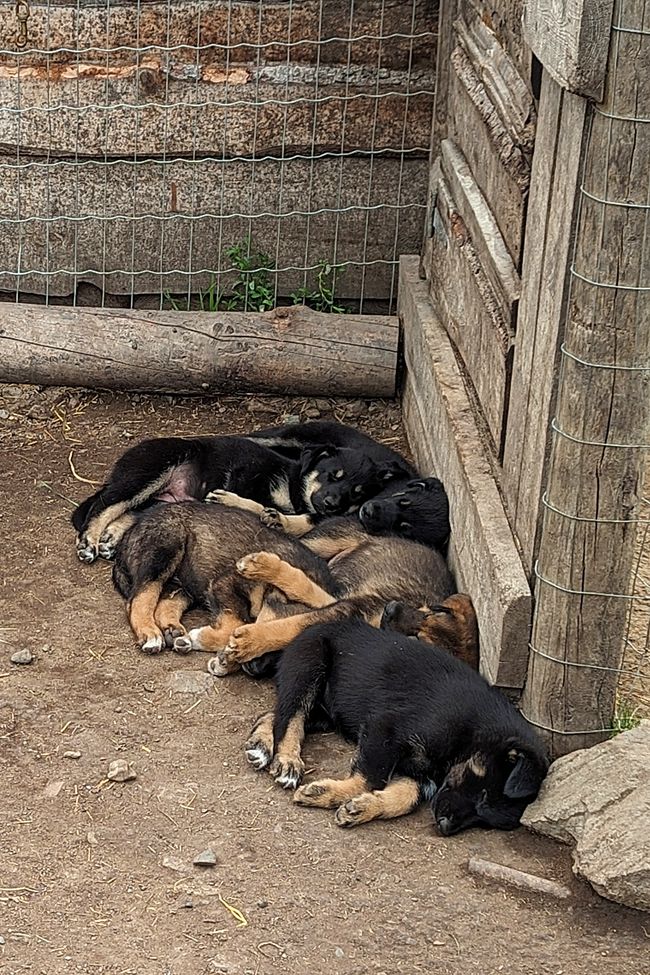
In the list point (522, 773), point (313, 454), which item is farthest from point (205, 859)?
point (313, 454)

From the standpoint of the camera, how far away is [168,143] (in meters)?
8.23

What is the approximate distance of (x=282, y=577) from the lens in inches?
225

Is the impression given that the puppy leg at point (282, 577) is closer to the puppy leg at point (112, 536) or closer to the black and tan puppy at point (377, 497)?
the black and tan puppy at point (377, 497)

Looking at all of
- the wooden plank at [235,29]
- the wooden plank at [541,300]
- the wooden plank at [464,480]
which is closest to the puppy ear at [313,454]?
the wooden plank at [464,480]

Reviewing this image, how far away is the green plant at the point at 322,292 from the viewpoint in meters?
8.55

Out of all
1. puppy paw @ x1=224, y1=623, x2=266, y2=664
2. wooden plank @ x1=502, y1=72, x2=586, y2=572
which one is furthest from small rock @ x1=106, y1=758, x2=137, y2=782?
wooden plank @ x1=502, y1=72, x2=586, y2=572

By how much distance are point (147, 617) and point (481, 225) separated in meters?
2.27

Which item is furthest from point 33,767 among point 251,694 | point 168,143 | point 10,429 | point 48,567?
point 168,143

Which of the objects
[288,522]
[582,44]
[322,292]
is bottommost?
[288,522]

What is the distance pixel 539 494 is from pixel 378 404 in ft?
11.7

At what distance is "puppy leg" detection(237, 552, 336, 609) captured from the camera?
225 inches

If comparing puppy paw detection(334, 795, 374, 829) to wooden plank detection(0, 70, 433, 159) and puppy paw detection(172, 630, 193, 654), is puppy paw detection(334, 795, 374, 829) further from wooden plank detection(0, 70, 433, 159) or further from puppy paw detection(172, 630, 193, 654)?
wooden plank detection(0, 70, 433, 159)

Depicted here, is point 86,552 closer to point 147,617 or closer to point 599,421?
point 147,617

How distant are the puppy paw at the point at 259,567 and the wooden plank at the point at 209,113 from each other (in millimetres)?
3436
